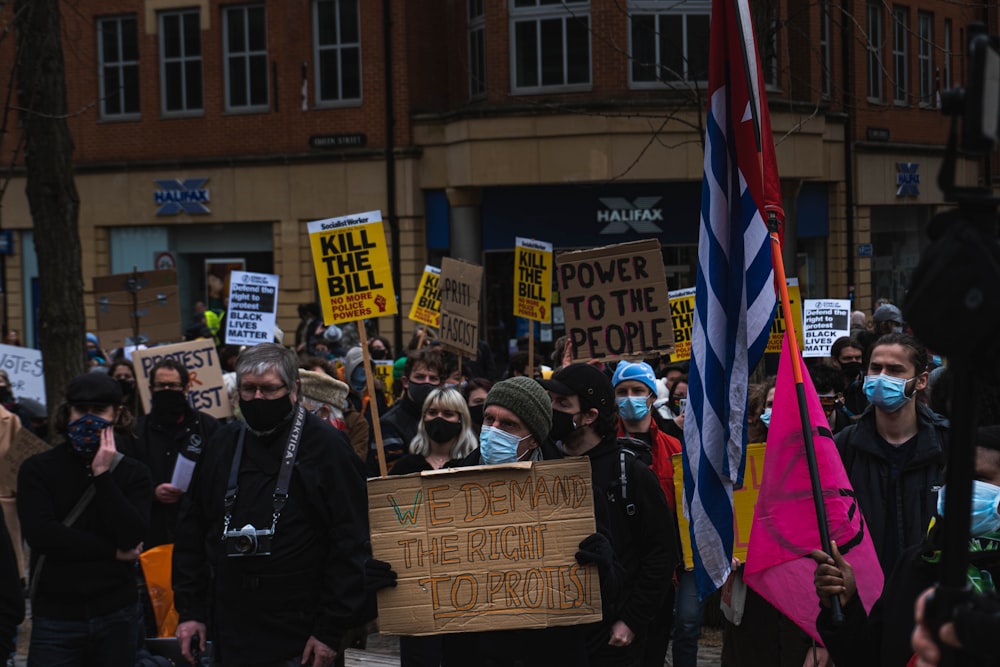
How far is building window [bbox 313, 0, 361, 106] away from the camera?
95.4 feet

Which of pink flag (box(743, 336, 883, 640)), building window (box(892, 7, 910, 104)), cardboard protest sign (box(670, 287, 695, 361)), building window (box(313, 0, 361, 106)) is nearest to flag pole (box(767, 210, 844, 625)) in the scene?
pink flag (box(743, 336, 883, 640))

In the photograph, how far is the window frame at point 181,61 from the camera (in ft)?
99.5

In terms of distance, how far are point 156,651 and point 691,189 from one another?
818 inches

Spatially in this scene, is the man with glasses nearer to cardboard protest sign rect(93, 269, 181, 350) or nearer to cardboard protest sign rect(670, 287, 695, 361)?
cardboard protest sign rect(670, 287, 695, 361)

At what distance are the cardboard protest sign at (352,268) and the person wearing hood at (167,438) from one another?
1449 mm

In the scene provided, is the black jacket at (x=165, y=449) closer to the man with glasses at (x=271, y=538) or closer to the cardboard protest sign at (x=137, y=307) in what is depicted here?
the man with glasses at (x=271, y=538)

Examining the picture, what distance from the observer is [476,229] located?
27.8 metres

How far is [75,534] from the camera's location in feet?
20.4

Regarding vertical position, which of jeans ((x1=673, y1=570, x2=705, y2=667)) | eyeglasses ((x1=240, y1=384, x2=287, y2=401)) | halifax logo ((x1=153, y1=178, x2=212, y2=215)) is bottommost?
jeans ((x1=673, y1=570, x2=705, y2=667))

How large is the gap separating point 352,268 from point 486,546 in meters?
5.07

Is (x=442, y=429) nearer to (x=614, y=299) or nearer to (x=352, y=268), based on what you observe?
(x=352, y=268)

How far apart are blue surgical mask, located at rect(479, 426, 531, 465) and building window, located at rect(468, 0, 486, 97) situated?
2297 cm

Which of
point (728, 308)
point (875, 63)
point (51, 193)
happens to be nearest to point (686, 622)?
point (728, 308)

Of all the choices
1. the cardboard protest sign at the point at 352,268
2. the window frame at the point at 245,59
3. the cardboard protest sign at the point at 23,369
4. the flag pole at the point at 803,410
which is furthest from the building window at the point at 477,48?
the flag pole at the point at 803,410
